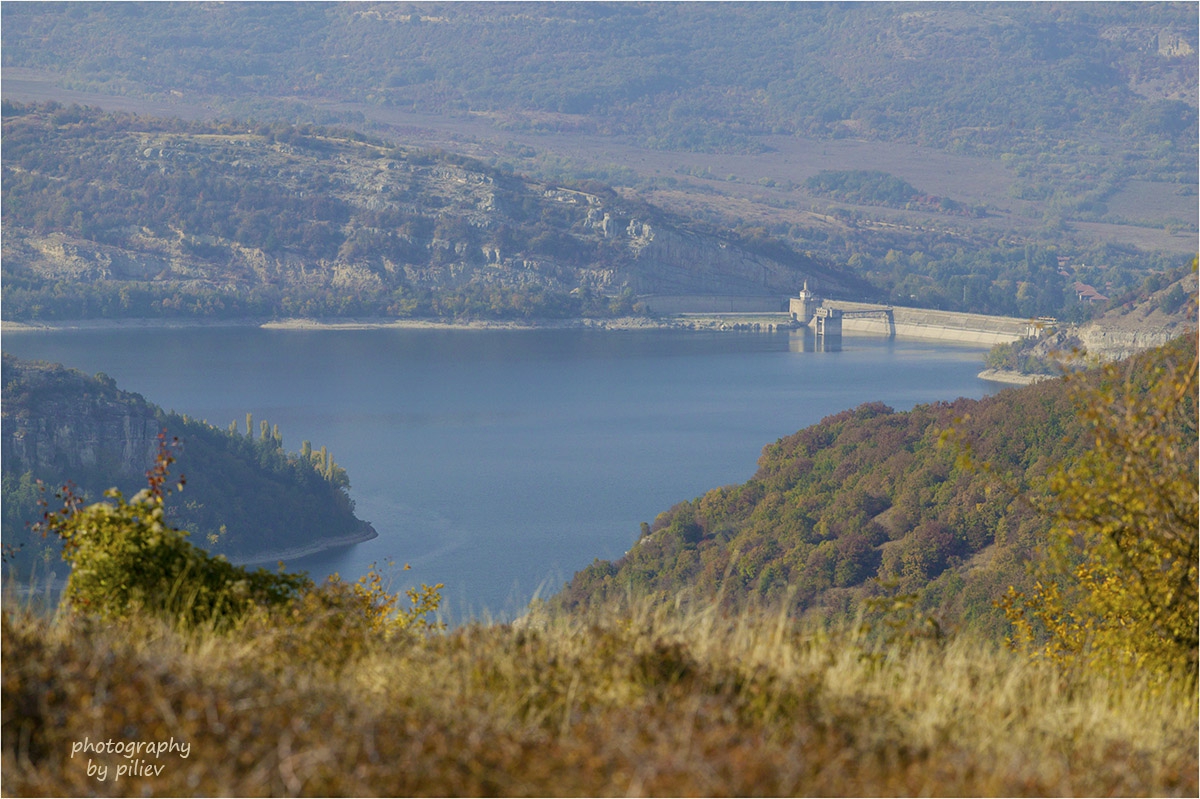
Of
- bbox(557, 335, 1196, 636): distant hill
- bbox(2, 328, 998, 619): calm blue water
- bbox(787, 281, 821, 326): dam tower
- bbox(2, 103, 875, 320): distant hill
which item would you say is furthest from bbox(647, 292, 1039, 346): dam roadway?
bbox(557, 335, 1196, 636): distant hill

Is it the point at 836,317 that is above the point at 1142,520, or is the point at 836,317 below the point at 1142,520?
below

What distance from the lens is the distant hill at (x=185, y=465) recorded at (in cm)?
4928

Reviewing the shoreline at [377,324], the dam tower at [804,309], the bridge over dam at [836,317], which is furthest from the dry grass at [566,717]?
the dam tower at [804,309]

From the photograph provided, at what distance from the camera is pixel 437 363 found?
4264 inches

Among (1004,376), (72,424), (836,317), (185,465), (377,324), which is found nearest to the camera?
(185,465)

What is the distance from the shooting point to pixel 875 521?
3150 cm

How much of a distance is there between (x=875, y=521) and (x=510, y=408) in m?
53.8

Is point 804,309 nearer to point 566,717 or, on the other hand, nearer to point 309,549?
point 309,549

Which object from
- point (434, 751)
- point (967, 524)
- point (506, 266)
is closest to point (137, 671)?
point (434, 751)

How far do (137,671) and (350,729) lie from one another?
2.82 feet

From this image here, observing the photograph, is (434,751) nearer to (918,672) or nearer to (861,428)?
(918,672)

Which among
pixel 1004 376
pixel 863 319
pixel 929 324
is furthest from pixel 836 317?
pixel 1004 376

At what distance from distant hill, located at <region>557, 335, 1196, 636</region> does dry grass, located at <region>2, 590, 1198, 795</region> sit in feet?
49.4

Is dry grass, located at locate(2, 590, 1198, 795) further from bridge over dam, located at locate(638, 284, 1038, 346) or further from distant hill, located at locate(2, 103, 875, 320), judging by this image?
distant hill, located at locate(2, 103, 875, 320)
